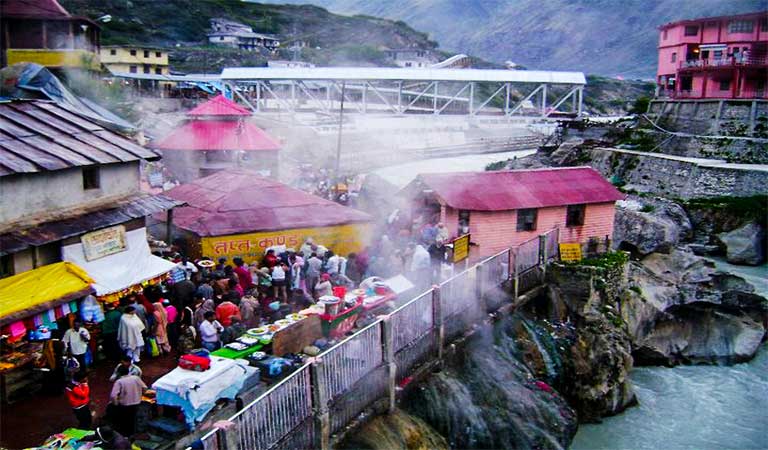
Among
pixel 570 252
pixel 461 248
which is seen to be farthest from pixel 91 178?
pixel 570 252

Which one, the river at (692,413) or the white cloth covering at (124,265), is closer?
the white cloth covering at (124,265)

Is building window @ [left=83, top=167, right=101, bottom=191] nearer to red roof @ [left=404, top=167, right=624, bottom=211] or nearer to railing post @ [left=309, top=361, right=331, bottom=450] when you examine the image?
railing post @ [left=309, top=361, right=331, bottom=450]

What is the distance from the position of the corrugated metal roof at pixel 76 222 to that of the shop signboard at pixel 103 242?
0.16 m

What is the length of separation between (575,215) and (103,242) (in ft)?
38.3

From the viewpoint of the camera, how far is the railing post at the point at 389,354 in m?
9.07

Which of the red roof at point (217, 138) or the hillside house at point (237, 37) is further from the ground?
the hillside house at point (237, 37)

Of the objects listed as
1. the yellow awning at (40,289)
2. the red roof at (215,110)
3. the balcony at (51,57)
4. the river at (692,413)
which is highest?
the balcony at (51,57)

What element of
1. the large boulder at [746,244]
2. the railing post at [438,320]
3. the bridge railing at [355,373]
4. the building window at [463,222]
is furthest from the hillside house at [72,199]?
the large boulder at [746,244]

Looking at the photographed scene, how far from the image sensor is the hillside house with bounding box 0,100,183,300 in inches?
365

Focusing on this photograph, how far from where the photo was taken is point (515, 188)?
1648 centimetres

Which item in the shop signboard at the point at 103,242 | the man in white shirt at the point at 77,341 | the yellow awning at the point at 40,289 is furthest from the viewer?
the shop signboard at the point at 103,242

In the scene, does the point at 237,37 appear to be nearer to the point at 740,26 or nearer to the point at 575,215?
the point at 740,26

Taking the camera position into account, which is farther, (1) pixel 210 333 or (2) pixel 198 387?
(1) pixel 210 333

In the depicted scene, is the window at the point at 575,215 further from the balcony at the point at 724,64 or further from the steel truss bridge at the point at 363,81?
the balcony at the point at 724,64
